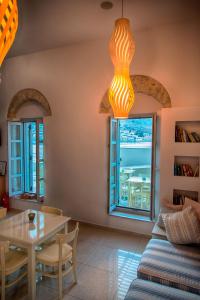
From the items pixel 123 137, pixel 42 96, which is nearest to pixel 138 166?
pixel 123 137

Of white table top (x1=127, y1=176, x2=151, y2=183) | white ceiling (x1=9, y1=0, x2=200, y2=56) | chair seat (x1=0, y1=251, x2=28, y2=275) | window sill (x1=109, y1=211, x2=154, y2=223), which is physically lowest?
window sill (x1=109, y1=211, x2=154, y2=223)

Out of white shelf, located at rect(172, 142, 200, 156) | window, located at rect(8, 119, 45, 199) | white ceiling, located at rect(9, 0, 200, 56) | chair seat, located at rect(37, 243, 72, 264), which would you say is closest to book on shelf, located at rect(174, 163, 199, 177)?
white shelf, located at rect(172, 142, 200, 156)

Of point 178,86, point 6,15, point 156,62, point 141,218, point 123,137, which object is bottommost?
point 141,218

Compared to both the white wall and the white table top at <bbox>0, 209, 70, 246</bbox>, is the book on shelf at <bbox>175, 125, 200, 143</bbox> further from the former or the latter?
the white table top at <bbox>0, 209, 70, 246</bbox>

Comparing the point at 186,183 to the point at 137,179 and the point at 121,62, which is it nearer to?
the point at 137,179

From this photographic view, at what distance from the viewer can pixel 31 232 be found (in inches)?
89.6

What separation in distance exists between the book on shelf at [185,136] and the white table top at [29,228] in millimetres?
2010

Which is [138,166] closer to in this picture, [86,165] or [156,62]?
[86,165]

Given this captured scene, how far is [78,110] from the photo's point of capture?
407cm

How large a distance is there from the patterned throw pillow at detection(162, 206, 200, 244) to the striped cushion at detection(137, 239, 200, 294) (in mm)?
80

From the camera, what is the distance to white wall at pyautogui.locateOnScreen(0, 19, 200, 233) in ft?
10.8

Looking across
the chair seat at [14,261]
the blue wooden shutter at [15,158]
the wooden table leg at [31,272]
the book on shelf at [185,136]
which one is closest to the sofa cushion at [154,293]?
the wooden table leg at [31,272]

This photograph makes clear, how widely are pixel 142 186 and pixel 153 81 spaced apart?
1.96 m

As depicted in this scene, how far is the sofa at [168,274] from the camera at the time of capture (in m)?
1.70
